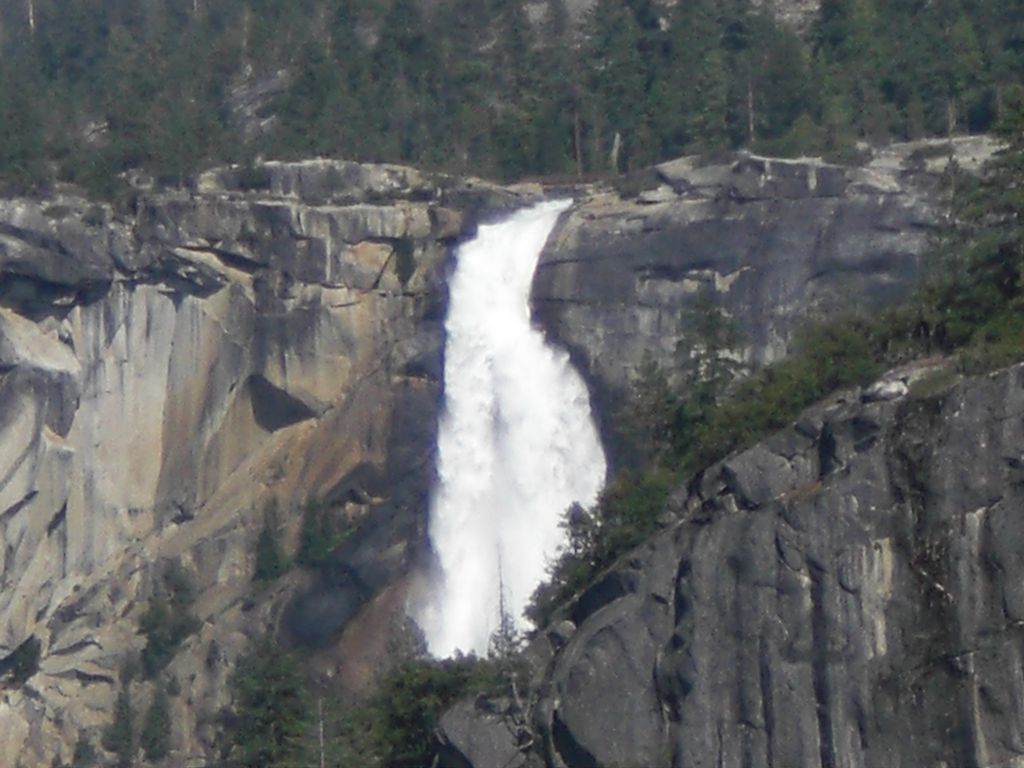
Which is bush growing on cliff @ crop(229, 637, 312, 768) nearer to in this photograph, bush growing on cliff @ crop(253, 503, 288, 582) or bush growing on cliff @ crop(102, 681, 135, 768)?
bush growing on cliff @ crop(102, 681, 135, 768)

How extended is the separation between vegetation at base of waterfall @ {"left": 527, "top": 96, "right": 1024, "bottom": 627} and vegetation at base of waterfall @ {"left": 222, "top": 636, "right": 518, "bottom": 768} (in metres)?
2.02

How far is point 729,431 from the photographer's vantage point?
47594 mm

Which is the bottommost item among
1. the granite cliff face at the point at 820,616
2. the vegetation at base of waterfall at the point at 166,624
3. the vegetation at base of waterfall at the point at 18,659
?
the vegetation at base of waterfall at the point at 18,659

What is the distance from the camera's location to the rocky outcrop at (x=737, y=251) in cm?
6512

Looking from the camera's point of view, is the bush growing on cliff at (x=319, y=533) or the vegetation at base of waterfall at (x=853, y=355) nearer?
the vegetation at base of waterfall at (x=853, y=355)

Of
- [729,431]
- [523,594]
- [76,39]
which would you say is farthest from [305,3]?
[729,431]

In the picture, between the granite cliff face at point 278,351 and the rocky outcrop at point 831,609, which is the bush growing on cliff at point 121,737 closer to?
the granite cliff face at point 278,351

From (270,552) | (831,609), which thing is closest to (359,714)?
(831,609)

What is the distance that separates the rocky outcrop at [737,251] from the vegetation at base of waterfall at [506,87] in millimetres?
1840

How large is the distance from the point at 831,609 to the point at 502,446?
27.4 metres

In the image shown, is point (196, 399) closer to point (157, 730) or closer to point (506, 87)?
point (157, 730)

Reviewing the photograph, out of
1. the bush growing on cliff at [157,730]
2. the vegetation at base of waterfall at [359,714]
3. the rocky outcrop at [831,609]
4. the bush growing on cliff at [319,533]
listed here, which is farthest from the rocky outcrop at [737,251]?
the rocky outcrop at [831,609]

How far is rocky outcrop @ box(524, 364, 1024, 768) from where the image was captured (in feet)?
130

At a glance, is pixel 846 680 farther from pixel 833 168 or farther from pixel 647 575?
pixel 833 168
